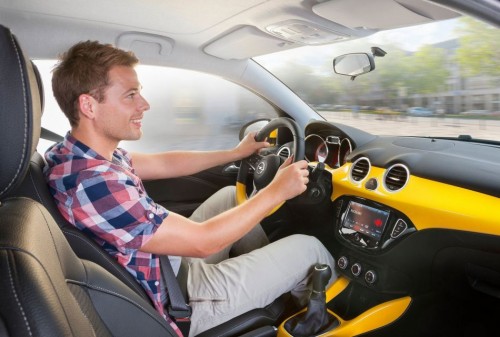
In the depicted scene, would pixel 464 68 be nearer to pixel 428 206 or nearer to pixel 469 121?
pixel 469 121

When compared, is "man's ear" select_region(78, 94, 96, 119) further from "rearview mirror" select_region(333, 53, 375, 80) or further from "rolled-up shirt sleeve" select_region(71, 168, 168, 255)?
"rearview mirror" select_region(333, 53, 375, 80)

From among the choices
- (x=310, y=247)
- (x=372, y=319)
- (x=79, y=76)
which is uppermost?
(x=79, y=76)

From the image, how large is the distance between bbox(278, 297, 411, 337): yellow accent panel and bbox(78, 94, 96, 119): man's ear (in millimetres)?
1140

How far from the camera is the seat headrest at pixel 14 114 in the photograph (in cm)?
91

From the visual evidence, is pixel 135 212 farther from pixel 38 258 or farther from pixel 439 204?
pixel 439 204

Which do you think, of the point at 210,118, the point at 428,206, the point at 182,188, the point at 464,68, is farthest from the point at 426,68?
the point at 182,188

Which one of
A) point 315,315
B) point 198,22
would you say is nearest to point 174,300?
point 315,315

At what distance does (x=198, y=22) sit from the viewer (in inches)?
92.6

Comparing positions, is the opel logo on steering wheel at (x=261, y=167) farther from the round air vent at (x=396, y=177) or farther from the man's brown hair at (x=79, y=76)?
the man's brown hair at (x=79, y=76)

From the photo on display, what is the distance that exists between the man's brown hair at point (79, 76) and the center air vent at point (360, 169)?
115 cm

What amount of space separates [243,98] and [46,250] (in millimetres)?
2413

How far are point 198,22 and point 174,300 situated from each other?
58.3 inches

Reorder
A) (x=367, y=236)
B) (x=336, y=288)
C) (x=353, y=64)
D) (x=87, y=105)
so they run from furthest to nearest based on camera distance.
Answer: (x=353, y=64) → (x=336, y=288) → (x=367, y=236) → (x=87, y=105)

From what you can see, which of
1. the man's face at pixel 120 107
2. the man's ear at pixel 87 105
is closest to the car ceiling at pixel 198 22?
the man's face at pixel 120 107
